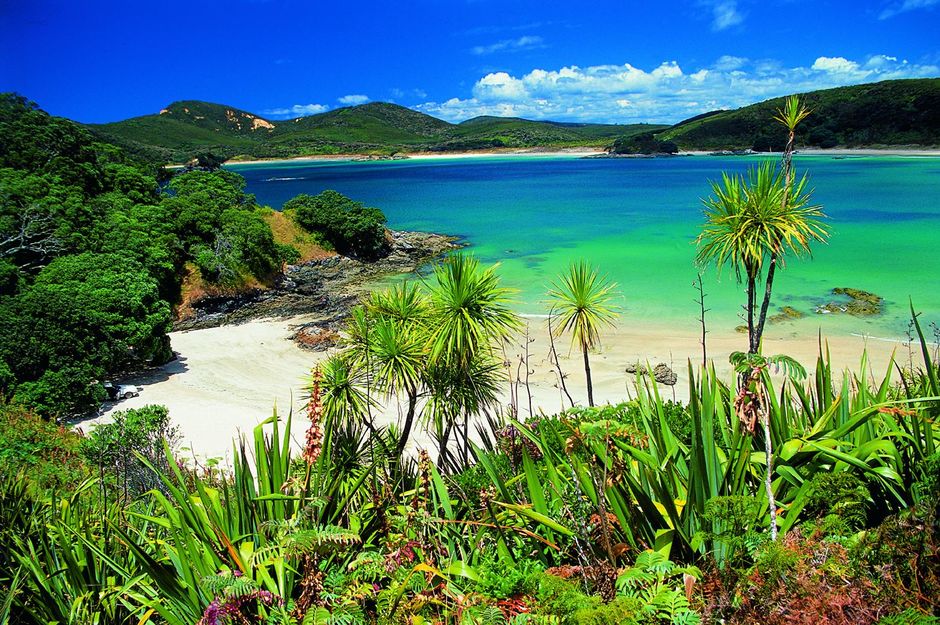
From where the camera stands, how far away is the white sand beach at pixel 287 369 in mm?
12414

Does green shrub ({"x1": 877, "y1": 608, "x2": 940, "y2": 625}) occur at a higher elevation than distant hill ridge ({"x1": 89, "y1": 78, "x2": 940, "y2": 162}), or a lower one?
lower

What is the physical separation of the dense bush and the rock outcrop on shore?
1.04 m

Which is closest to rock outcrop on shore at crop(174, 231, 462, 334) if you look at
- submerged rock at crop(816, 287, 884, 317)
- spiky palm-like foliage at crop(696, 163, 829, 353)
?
spiky palm-like foliage at crop(696, 163, 829, 353)

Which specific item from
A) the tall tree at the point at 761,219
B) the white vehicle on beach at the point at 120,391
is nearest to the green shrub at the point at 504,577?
the tall tree at the point at 761,219

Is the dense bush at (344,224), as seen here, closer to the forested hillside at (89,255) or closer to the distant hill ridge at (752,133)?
the forested hillside at (89,255)

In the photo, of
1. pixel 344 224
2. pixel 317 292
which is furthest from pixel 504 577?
pixel 344 224

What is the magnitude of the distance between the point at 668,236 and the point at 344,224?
20762 millimetres

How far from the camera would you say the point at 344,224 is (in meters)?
31.8

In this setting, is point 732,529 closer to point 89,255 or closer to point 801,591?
point 801,591

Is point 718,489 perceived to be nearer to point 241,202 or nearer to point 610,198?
point 241,202

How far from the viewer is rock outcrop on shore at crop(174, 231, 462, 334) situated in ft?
70.6

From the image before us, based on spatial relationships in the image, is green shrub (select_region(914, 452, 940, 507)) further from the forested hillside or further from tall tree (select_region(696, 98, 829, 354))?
the forested hillside

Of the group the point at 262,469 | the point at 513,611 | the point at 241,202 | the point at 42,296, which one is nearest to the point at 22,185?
the point at 42,296

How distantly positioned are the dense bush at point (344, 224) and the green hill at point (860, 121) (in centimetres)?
8403
